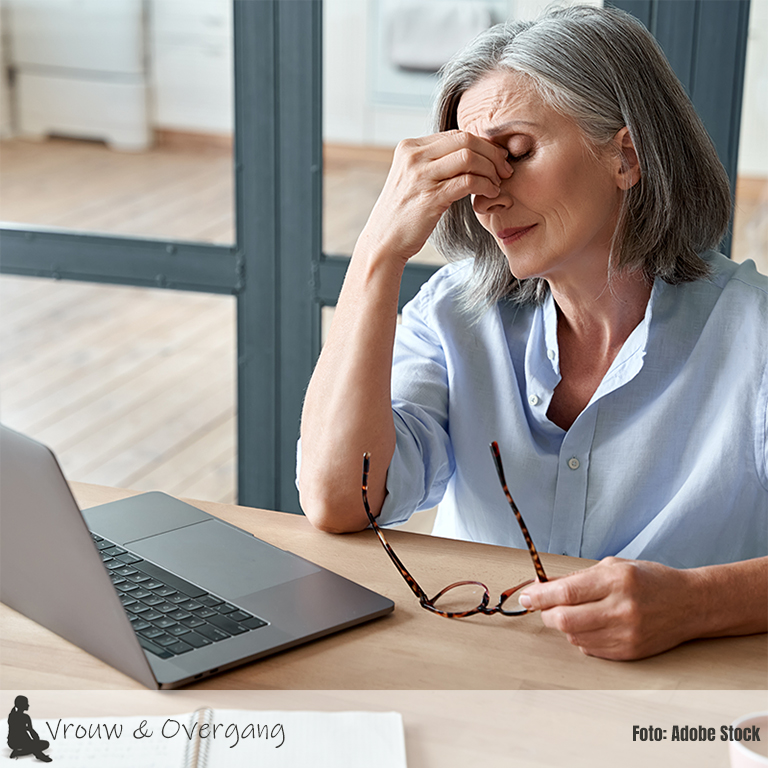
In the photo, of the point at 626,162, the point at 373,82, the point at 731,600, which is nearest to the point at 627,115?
the point at 626,162

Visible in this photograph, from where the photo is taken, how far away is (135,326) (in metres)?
3.78

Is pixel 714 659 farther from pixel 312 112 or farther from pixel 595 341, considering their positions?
pixel 312 112

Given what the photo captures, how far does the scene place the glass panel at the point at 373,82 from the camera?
6.93ft

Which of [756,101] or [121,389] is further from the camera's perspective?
[121,389]

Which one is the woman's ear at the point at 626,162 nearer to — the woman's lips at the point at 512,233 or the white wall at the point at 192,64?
the woman's lips at the point at 512,233

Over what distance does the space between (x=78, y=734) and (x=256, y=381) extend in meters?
1.57

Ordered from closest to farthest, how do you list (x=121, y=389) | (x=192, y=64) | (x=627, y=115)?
(x=627, y=115)
(x=192, y=64)
(x=121, y=389)

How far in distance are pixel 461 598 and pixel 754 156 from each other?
1335 millimetres

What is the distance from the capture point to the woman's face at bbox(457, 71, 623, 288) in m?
1.26

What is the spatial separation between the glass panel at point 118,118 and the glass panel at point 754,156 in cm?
112

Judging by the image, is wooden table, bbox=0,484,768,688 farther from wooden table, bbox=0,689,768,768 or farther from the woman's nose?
the woman's nose

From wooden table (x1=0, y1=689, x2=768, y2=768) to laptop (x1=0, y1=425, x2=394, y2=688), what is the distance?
0.04 m

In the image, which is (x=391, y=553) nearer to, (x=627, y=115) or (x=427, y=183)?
(x=427, y=183)

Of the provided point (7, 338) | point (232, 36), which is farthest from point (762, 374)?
point (7, 338)
